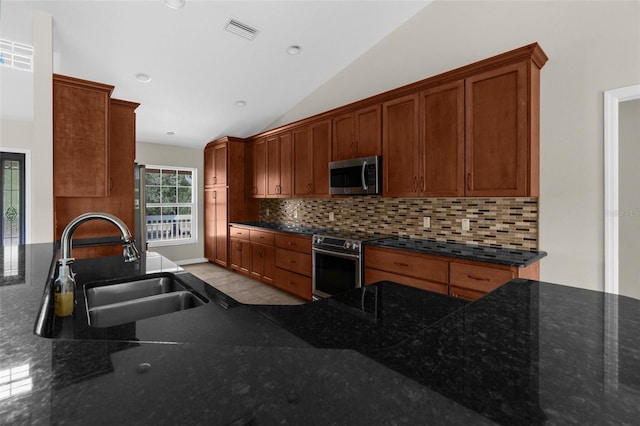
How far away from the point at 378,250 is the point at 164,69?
3.32 metres

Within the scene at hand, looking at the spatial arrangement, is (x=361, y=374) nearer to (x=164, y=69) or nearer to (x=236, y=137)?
(x=164, y=69)

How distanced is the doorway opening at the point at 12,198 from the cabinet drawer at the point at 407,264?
17.8 ft

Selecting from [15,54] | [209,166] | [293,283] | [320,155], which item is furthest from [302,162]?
[15,54]

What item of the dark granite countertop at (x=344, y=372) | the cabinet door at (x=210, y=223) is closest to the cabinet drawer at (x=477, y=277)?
the dark granite countertop at (x=344, y=372)

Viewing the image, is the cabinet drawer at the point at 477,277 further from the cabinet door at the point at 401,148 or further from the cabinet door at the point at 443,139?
the cabinet door at the point at 401,148

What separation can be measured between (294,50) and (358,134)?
4.18ft

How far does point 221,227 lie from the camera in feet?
19.1

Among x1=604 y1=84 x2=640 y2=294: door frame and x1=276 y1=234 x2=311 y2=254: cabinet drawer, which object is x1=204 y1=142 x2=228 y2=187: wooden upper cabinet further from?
x1=604 y1=84 x2=640 y2=294: door frame

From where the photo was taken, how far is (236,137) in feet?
18.7

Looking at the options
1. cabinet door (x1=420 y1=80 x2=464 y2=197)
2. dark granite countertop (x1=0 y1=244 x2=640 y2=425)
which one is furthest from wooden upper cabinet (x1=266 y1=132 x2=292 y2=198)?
dark granite countertop (x1=0 y1=244 x2=640 y2=425)

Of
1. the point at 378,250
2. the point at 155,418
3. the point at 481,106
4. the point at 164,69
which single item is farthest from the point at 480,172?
the point at 164,69

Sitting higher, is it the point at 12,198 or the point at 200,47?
the point at 200,47

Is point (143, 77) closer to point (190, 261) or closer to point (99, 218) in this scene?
point (99, 218)

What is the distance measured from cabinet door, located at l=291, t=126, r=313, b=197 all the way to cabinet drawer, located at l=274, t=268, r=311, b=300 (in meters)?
1.14
